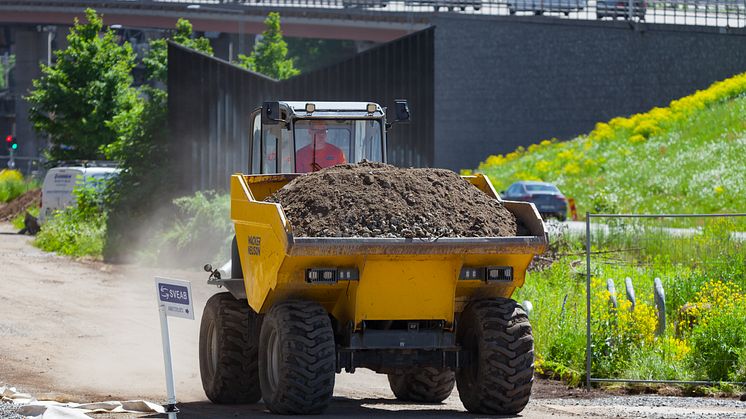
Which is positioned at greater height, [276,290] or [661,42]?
[661,42]

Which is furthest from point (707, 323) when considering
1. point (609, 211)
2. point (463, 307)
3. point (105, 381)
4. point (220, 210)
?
point (609, 211)

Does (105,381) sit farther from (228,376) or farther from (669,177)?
(669,177)

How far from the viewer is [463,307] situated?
12.4 m

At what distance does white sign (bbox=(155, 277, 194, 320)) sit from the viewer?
35.5 ft

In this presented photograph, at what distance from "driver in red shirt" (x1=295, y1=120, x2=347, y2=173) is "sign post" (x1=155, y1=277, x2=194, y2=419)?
357 centimetres

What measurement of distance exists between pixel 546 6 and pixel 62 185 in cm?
2700

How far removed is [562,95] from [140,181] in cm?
2877

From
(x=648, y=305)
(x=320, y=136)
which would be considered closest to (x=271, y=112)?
(x=320, y=136)

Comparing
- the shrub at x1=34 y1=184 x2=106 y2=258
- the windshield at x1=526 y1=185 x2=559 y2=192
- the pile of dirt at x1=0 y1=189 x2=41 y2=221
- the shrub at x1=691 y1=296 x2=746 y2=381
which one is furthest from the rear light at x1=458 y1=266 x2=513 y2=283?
the pile of dirt at x1=0 y1=189 x2=41 y2=221

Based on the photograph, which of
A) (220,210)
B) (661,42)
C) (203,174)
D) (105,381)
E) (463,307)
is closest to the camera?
(463,307)

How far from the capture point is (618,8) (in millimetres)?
56031

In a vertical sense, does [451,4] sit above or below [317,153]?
above

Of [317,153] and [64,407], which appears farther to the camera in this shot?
[317,153]

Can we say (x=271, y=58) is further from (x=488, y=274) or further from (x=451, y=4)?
(x=488, y=274)
